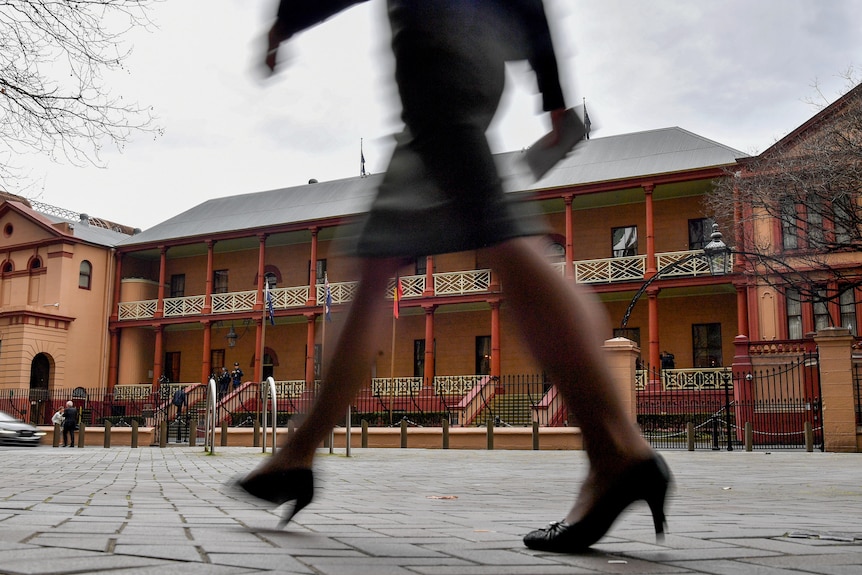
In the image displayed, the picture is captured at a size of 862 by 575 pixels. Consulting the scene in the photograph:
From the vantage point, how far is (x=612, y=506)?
2.02 meters

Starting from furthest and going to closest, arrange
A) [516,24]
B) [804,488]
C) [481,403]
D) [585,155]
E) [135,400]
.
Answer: [135,400]
[585,155]
[481,403]
[804,488]
[516,24]

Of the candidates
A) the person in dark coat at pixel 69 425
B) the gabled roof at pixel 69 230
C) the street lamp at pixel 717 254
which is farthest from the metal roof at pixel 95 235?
the street lamp at pixel 717 254

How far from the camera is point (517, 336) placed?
2.12 meters

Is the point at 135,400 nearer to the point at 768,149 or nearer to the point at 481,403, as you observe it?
the point at 481,403

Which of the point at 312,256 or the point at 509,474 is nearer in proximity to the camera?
the point at 509,474

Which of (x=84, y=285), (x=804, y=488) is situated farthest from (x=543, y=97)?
(x=84, y=285)

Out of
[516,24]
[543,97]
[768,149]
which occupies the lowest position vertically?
[543,97]

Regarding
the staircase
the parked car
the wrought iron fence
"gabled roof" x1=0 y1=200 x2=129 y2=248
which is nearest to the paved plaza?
the parked car

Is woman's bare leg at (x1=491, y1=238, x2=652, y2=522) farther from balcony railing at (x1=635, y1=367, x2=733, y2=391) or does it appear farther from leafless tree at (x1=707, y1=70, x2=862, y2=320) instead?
balcony railing at (x1=635, y1=367, x2=733, y2=391)

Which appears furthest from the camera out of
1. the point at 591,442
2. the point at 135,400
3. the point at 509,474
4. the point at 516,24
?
the point at 135,400

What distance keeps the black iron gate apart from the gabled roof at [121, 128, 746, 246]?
6.63 metres

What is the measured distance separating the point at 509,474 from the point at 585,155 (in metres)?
23.9

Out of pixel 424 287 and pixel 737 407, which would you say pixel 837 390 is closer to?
pixel 737 407

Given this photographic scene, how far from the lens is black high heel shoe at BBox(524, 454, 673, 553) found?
2006 mm
